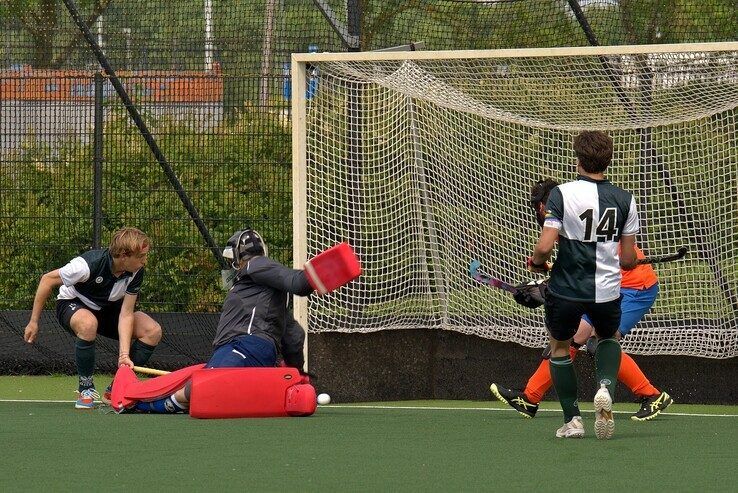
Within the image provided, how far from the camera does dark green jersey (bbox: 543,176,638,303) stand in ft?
21.5

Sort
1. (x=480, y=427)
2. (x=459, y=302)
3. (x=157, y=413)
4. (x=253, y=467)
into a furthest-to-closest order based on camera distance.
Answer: (x=459, y=302)
(x=157, y=413)
(x=480, y=427)
(x=253, y=467)

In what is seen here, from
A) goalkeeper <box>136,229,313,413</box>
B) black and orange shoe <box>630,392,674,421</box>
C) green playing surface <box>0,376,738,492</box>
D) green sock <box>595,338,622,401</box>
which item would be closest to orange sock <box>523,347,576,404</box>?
green playing surface <box>0,376,738,492</box>

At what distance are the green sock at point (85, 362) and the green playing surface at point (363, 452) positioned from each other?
190 mm

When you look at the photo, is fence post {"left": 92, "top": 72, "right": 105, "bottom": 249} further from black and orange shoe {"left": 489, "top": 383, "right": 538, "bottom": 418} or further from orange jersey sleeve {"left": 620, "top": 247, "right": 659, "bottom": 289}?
orange jersey sleeve {"left": 620, "top": 247, "right": 659, "bottom": 289}

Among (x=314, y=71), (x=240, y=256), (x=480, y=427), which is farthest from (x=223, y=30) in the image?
(x=480, y=427)

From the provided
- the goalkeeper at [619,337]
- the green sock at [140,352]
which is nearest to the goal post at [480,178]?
the goalkeeper at [619,337]

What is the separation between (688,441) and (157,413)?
3.04 metres

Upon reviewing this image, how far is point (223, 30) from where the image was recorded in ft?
35.6

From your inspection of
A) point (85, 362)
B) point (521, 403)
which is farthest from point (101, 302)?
point (521, 403)

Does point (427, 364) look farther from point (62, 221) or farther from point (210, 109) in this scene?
point (62, 221)

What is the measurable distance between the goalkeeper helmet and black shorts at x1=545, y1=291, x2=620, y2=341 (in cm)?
203

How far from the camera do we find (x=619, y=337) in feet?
25.3

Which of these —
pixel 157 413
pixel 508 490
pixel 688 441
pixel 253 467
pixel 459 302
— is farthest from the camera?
pixel 459 302

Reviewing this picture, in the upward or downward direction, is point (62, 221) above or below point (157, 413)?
above
